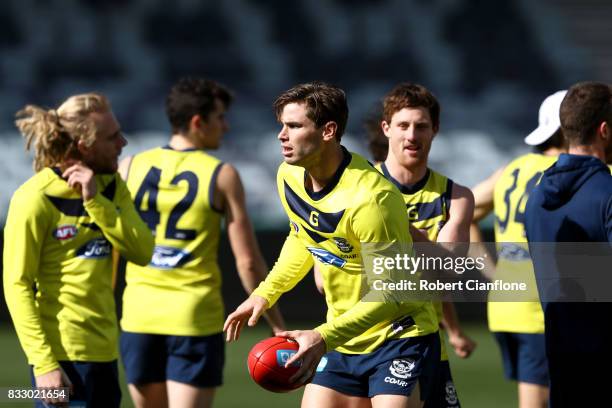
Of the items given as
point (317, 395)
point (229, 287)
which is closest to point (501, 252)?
point (317, 395)

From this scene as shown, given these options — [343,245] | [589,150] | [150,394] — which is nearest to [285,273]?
[343,245]

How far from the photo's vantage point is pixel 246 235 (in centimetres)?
653

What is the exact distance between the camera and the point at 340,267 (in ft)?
15.6

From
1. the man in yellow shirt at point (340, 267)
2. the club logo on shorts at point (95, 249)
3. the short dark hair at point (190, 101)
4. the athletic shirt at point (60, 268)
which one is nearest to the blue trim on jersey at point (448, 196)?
the man in yellow shirt at point (340, 267)

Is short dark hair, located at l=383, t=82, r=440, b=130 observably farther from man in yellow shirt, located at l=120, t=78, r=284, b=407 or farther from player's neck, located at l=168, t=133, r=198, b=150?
player's neck, located at l=168, t=133, r=198, b=150

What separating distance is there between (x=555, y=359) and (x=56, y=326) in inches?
89.1

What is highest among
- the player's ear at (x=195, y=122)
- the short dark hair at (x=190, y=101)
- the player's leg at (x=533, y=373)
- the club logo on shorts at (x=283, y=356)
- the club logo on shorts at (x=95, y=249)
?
the short dark hair at (x=190, y=101)

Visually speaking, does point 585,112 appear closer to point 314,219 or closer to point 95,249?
point 314,219

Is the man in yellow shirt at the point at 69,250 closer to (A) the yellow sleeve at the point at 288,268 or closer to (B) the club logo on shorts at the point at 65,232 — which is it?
(B) the club logo on shorts at the point at 65,232

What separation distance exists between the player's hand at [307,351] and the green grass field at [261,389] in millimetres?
4416

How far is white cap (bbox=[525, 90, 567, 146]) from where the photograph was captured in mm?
6367

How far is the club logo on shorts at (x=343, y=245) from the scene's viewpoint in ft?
15.2

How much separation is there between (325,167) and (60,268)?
1.32 metres

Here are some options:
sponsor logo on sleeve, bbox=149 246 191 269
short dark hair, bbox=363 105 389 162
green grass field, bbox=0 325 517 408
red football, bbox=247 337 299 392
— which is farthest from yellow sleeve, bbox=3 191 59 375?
green grass field, bbox=0 325 517 408
